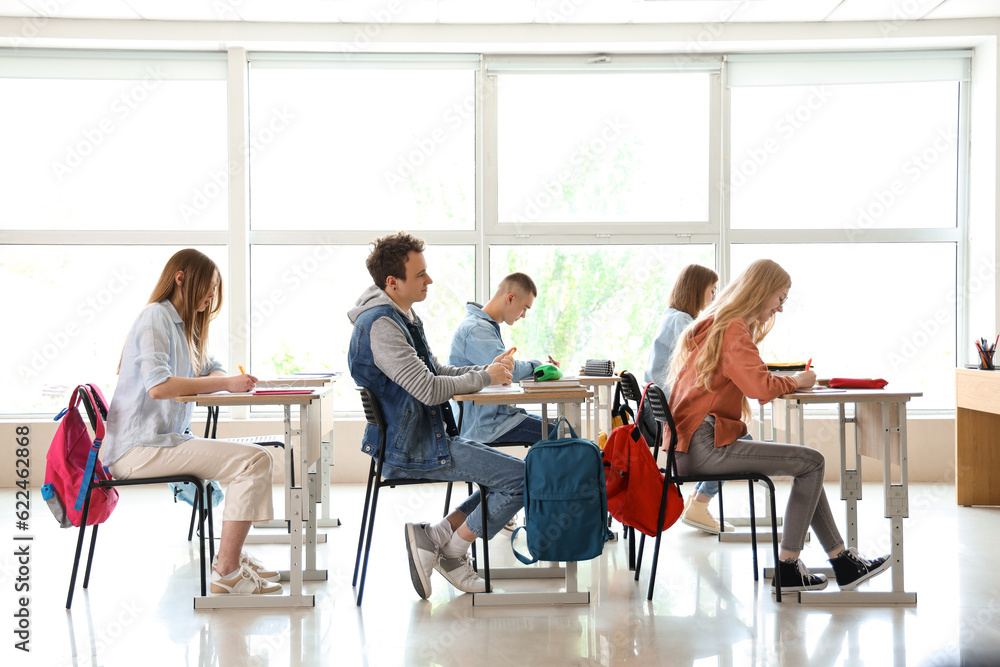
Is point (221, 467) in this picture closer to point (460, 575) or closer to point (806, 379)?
point (460, 575)

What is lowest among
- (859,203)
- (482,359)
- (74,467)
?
(74,467)

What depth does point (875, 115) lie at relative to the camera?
5.06m

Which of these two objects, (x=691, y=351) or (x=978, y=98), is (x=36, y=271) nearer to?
(x=691, y=351)

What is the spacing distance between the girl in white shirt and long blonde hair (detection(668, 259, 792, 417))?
1470 millimetres

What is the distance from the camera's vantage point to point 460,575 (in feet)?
8.66

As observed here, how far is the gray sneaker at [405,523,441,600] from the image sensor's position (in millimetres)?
2578

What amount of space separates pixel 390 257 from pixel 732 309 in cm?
118

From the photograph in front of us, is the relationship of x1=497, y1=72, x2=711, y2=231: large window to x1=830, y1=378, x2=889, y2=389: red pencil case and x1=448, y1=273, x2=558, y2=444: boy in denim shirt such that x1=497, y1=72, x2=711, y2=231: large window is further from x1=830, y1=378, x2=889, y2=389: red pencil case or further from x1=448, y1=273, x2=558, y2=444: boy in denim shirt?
x1=830, y1=378, x2=889, y2=389: red pencil case

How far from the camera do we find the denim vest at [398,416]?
2.51 metres

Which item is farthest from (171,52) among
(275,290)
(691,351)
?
A: (691,351)

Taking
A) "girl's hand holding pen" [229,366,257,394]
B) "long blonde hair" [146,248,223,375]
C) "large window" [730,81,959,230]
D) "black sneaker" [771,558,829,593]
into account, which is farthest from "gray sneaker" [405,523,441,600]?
"large window" [730,81,959,230]

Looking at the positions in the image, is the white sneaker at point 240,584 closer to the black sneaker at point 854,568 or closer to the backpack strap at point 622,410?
the backpack strap at point 622,410

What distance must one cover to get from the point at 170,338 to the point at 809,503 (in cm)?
218

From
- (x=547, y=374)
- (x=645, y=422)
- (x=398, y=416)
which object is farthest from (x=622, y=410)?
(x=398, y=416)
